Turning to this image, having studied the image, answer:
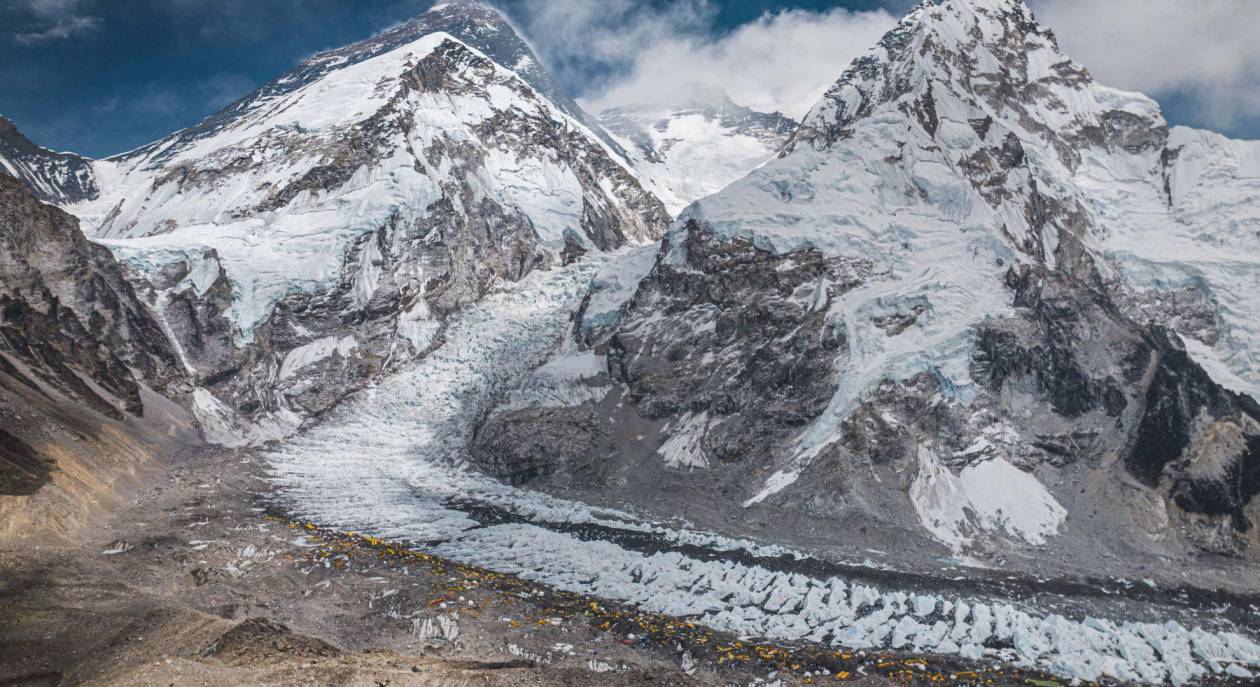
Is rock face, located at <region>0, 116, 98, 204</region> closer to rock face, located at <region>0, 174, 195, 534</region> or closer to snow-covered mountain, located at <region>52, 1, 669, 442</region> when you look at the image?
snow-covered mountain, located at <region>52, 1, 669, 442</region>

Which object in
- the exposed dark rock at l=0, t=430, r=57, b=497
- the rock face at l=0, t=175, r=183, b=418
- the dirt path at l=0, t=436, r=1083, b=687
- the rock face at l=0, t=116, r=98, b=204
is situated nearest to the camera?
the dirt path at l=0, t=436, r=1083, b=687

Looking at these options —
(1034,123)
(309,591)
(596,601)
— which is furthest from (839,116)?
(309,591)

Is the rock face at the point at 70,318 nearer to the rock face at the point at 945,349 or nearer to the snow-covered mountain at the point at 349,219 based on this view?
the snow-covered mountain at the point at 349,219

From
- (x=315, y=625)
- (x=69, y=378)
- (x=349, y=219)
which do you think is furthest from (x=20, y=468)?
(x=349, y=219)

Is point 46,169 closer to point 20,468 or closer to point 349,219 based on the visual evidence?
point 349,219

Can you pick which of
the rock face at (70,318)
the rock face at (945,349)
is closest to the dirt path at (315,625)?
the rock face at (70,318)

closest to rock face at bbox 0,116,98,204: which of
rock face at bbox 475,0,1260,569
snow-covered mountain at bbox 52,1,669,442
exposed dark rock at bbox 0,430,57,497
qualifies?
snow-covered mountain at bbox 52,1,669,442

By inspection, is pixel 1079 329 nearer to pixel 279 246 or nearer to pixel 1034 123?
pixel 1034 123
